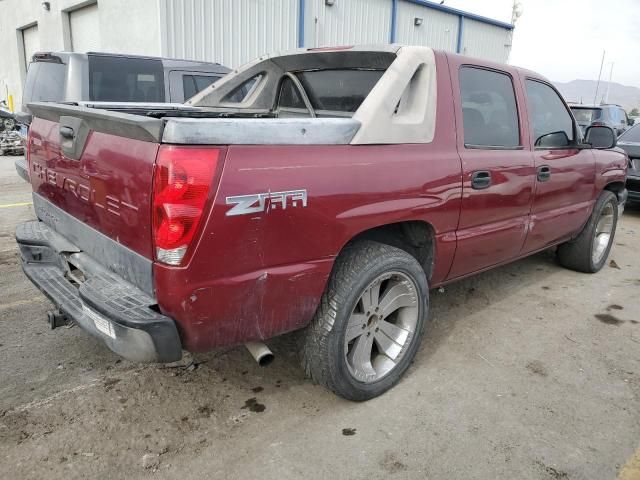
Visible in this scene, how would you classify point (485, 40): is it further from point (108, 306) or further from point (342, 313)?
point (108, 306)

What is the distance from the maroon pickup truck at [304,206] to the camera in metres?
2.10

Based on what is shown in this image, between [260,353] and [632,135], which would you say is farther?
[632,135]

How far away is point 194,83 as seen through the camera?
7.14 meters

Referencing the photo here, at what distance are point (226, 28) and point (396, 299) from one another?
1027cm

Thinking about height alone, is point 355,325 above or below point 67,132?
below

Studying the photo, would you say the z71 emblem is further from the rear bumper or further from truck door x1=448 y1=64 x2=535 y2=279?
truck door x1=448 y1=64 x2=535 y2=279

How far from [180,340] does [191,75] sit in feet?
18.6

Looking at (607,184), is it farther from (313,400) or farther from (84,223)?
(84,223)

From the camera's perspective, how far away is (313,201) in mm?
2350

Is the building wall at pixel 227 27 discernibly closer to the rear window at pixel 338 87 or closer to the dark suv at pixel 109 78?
the dark suv at pixel 109 78

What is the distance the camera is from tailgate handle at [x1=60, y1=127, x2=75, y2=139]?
2.55 metres

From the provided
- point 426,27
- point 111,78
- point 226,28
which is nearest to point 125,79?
point 111,78

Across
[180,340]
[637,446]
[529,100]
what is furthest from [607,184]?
[180,340]

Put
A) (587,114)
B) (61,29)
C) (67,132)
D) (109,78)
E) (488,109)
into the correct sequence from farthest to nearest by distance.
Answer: (61,29)
(587,114)
(109,78)
(488,109)
(67,132)
